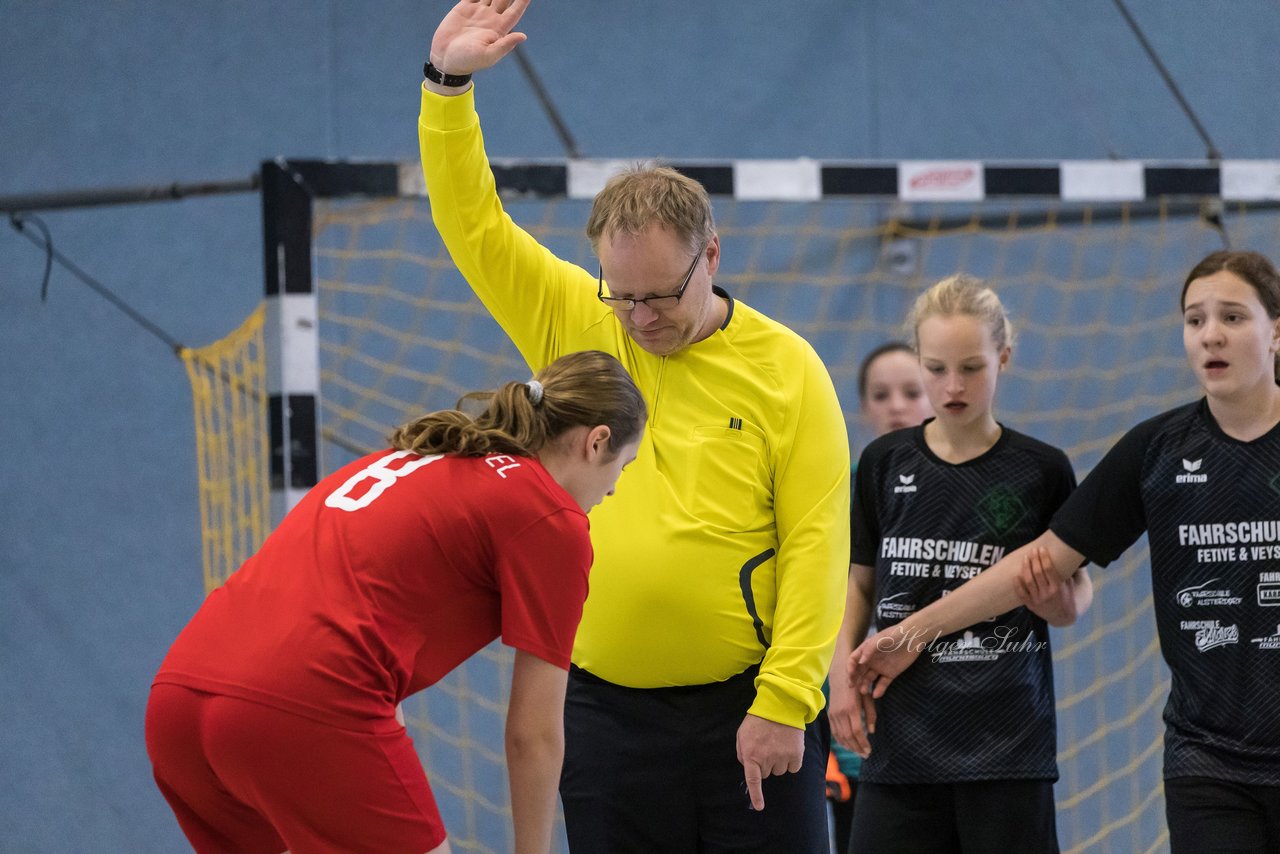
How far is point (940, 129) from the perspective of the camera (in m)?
5.18

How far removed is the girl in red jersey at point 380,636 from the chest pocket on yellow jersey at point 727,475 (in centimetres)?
27

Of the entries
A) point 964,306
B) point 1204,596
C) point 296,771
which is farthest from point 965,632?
point 296,771

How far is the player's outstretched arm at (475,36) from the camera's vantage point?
2.09 meters

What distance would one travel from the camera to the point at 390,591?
5.69ft

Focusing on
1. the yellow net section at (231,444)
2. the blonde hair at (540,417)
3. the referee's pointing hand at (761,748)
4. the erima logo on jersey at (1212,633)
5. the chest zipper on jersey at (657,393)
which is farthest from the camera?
the yellow net section at (231,444)

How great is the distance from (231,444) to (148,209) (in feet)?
2.74

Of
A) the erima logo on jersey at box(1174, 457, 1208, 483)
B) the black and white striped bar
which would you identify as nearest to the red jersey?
the erima logo on jersey at box(1174, 457, 1208, 483)

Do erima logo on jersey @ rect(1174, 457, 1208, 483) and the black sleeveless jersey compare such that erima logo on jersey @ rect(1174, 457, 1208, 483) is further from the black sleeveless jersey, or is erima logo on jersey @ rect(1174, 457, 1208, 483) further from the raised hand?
the raised hand

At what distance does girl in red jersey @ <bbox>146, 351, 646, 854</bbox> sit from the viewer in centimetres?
168

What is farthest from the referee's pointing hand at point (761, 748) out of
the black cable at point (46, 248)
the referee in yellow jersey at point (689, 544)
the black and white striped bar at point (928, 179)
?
the black cable at point (46, 248)

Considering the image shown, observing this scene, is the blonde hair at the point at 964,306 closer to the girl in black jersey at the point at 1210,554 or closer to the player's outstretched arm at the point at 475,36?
the girl in black jersey at the point at 1210,554

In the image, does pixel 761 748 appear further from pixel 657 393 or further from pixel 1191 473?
pixel 1191 473

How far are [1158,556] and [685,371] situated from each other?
35.4 inches

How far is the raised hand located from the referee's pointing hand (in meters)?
1.05
